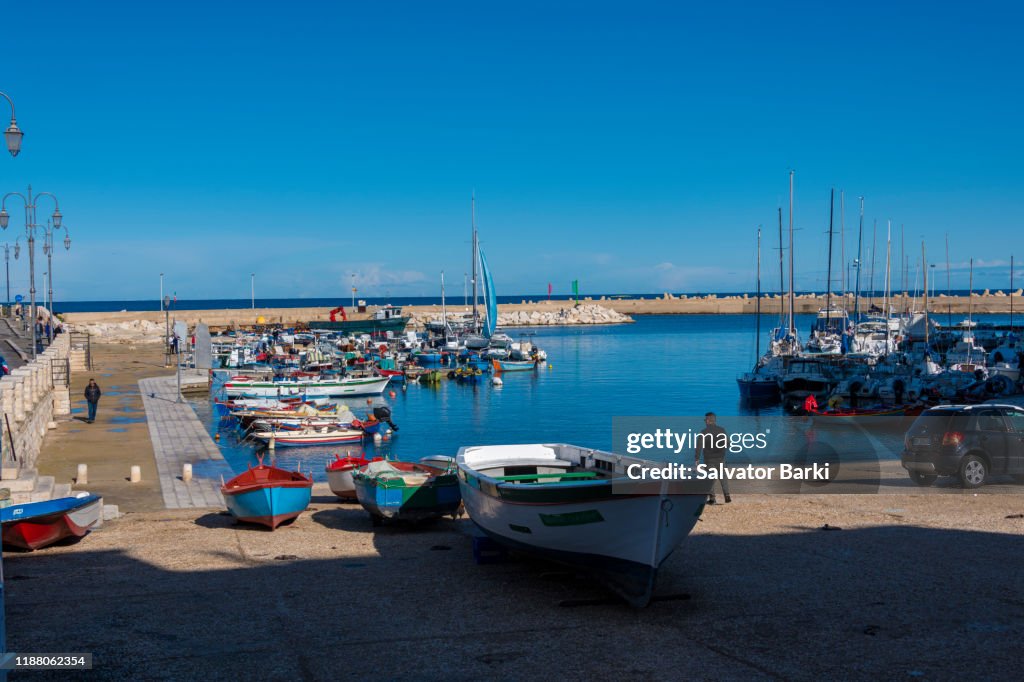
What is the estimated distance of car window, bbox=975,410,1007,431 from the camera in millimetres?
17422

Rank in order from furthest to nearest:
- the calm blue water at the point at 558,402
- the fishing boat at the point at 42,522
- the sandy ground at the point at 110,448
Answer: the calm blue water at the point at 558,402 < the sandy ground at the point at 110,448 < the fishing boat at the point at 42,522

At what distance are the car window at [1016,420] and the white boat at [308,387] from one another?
116 ft

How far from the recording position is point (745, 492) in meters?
19.2

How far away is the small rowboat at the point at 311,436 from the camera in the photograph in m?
35.4

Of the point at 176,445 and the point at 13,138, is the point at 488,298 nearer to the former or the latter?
the point at 176,445

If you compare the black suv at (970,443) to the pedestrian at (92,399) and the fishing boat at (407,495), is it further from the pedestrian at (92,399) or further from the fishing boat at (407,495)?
the pedestrian at (92,399)

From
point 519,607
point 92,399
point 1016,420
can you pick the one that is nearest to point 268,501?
point 519,607

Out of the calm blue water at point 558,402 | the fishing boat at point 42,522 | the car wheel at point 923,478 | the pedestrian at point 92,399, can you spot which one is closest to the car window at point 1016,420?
the car wheel at point 923,478

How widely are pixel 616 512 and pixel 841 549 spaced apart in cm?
467

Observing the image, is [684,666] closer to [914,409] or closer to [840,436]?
[840,436]

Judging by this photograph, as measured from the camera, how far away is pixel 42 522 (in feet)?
44.9

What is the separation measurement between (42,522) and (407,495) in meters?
5.46

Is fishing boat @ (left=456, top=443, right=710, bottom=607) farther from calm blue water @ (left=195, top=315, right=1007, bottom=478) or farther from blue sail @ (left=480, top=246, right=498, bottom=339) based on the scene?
blue sail @ (left=480, top=246, right=498, bottom=339)

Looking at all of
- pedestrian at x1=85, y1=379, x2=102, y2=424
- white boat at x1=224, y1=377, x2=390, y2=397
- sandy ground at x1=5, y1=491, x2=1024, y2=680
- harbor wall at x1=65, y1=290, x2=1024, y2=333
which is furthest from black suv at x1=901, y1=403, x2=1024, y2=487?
harbor wall at x1=65, y1=290, x2=1024, y2=333
